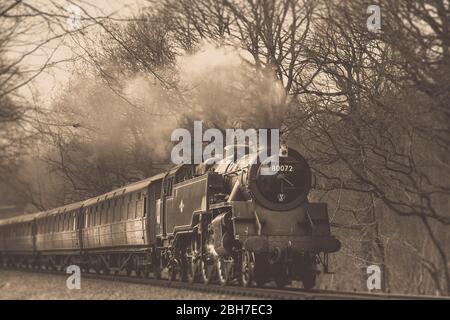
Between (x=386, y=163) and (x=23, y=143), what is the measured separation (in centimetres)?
1041

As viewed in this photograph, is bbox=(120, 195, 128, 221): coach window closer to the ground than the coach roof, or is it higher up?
closer to the ground

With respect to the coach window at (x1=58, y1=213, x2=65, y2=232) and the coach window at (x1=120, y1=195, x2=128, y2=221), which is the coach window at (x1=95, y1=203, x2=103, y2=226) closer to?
the coach window at (x1=120, y1=195, x2=128, y2=221)

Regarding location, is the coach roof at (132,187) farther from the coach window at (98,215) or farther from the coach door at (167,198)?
the coach door at (167,198)

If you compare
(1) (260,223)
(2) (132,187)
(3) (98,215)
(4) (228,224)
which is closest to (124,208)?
(2) (132,187)

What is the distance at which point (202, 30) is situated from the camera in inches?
954

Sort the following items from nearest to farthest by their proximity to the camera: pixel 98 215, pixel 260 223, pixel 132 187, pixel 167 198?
pixel 260 223 → pixel 167 198 → pixel 132 187 → pixel 98 215

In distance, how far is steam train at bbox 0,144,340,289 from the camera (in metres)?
15.2

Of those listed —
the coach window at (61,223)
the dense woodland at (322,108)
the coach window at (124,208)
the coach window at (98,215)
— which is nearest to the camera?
the dense woodland at (322,108)

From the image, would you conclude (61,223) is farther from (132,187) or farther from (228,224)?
(228,224)

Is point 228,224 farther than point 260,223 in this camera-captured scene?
Yes

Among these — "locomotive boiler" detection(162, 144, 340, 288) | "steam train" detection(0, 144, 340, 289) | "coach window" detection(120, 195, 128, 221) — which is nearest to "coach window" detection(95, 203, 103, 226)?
"steam train" detection(0, 144, 340, 289)

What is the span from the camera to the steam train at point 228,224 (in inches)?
600

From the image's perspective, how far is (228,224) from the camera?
50.9ft

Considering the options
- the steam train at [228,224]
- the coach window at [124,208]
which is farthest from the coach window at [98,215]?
the coach window at [124,208]
